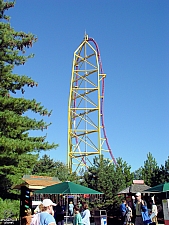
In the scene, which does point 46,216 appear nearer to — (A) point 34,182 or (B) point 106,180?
(A) point 34,182

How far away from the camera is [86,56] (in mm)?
34969

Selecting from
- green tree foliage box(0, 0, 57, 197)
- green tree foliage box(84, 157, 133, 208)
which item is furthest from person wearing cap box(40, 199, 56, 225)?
green tree foliage box(84, 157, 133, 208)

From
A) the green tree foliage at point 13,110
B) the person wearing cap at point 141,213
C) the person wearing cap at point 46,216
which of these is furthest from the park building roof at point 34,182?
the person wearing cap at point 46,216

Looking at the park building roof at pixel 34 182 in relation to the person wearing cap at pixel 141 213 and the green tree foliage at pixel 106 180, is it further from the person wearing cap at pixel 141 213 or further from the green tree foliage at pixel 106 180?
the person wearing cap at pixel 141 213

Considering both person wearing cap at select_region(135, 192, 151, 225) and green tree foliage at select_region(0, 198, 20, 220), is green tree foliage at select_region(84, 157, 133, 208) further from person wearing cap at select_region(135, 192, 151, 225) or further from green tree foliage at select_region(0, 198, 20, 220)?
person wearing cap at select_region(135, 192, 151, 225)

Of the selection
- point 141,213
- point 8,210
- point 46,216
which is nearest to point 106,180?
point 8,210

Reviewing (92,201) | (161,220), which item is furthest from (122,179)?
(161,220)

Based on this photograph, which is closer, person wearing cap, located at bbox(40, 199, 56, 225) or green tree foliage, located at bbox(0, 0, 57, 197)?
person wearing cap, located at bbox(40, 199, 56, 225)

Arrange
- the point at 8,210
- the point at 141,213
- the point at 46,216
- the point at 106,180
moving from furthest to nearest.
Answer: the point at 106,180
the point at 8,210
the point at 141,213
the point at 46,216

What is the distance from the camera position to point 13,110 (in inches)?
603

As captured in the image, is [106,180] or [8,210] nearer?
[8,210]

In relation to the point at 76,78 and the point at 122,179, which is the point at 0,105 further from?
the point at 76,78

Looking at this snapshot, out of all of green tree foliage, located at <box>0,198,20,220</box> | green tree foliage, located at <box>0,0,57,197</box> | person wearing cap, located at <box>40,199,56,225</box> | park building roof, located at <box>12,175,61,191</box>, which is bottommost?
green tree foliage, located at <box>0,198,20,220</box>

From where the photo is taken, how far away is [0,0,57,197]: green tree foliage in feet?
46.5
